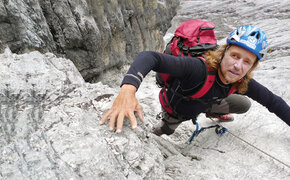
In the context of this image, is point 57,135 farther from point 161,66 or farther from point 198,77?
point 198,77

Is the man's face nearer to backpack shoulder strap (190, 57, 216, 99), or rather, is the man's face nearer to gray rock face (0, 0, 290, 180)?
backpack shoulder strap (190, 57, 216, 99)

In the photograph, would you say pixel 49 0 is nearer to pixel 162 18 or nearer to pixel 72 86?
pixel 72 86

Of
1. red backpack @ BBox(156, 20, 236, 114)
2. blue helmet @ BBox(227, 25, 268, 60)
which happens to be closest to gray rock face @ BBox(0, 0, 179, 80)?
red backpack @ BBox(156, 20, 236, 114)

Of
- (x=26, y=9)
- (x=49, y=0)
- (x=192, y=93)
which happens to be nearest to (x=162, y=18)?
(x=49, y=0)

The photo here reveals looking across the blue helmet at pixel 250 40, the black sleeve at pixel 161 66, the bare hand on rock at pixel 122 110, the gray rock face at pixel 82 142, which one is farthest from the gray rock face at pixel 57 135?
the blue helmet at pixel 250 40

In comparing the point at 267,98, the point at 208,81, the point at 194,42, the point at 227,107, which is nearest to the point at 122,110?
the point at 208,81

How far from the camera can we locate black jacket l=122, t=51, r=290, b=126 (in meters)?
2.44

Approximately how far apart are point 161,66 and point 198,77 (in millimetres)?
673

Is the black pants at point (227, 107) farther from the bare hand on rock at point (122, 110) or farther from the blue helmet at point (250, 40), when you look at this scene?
the bare hand on rock at point (122, 110)

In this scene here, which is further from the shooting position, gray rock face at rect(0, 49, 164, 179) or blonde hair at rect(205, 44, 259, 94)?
blonde hair at rect(205, 44, 259, 94)

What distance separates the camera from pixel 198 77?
287 cm

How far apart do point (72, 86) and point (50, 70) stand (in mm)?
417

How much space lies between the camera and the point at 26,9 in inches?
170

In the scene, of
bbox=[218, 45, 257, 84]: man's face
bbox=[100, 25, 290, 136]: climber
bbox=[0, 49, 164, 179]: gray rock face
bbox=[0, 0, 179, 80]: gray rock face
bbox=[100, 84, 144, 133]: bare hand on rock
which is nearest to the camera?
bbox=[0, 49, 164, 179]: gray rock face
